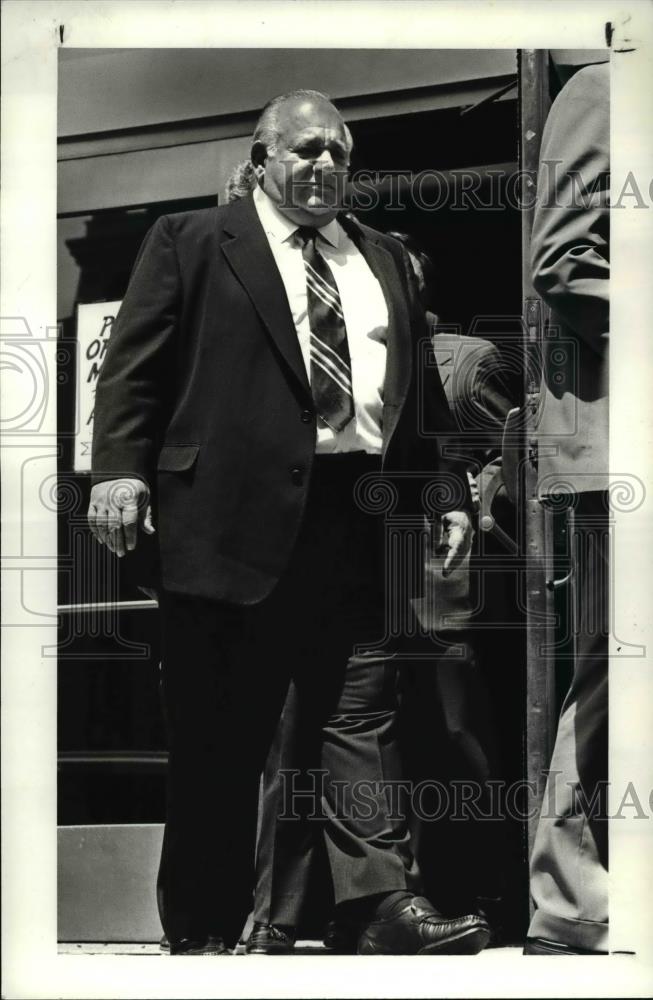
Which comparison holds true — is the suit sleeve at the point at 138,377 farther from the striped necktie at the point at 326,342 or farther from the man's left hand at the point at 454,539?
the man's left hand at the point at 454,539

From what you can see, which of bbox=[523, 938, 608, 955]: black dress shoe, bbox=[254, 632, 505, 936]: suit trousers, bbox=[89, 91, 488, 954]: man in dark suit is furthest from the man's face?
bbox=[523, 938, 608, 955]: black dress shoe

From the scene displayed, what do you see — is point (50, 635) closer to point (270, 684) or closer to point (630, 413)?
point (270, 684)

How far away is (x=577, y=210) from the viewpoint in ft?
14.0

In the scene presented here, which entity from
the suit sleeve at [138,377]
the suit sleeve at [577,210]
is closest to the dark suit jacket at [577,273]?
the suit sleeve at [577,210]

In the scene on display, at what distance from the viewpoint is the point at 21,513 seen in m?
4.27

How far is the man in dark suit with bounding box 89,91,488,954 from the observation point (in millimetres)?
4121

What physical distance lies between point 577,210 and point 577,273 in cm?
20

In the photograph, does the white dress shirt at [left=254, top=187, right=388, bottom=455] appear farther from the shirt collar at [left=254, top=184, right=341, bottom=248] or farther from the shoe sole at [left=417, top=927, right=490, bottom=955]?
the shoe sole at [left=417, top=927, right=490, bottom=955]

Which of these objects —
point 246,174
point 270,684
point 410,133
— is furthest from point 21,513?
point 410,133

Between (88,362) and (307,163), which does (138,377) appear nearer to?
(88,362)

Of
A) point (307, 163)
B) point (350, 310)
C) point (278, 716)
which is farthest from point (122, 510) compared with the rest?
point (307, 163)

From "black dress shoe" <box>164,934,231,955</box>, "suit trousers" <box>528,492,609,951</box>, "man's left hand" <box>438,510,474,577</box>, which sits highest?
"man's left hand" <box>438,510,474,577</box>

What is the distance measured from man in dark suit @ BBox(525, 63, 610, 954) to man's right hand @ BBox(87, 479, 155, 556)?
1160 millimetres

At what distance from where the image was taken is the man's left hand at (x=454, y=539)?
14.0 feet
